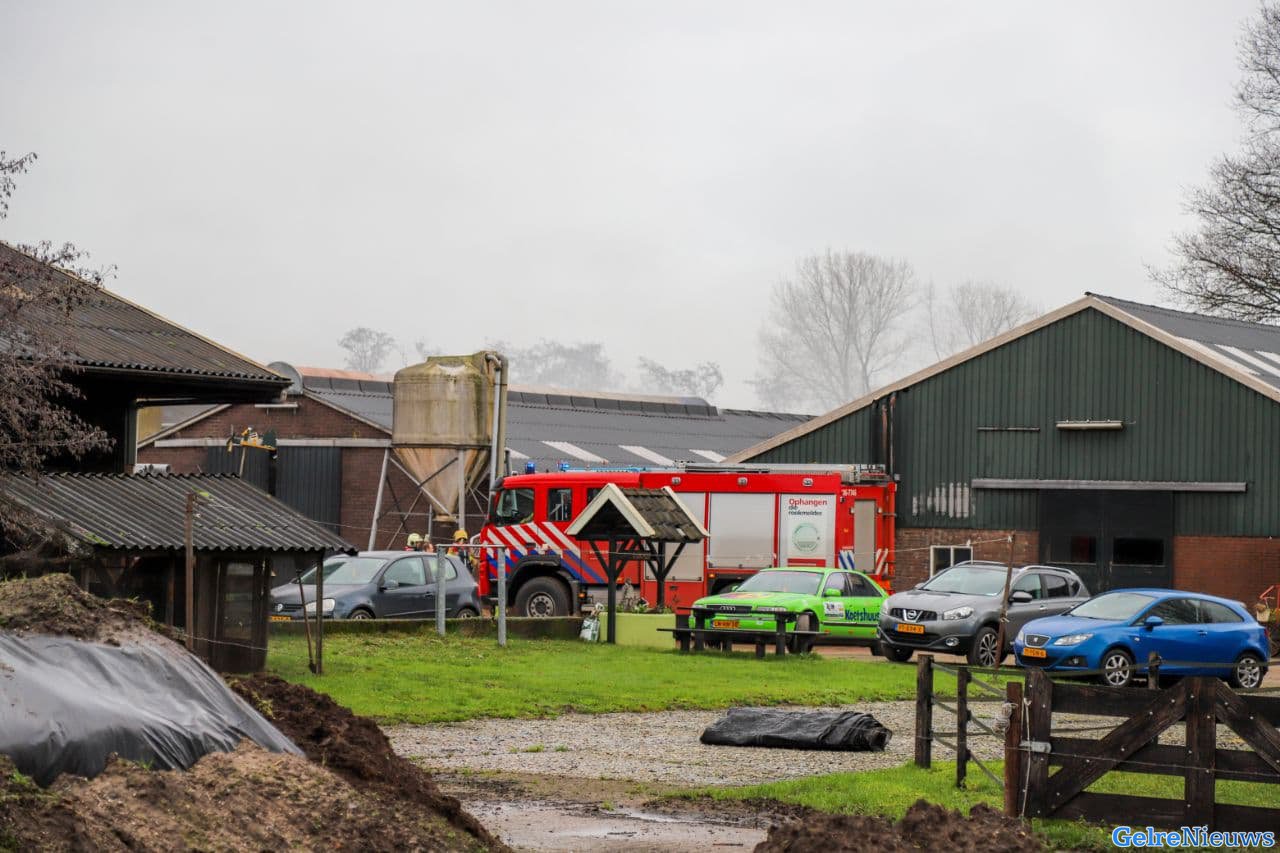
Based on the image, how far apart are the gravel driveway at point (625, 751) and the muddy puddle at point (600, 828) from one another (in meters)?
1.70

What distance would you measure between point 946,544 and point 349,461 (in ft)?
59.9

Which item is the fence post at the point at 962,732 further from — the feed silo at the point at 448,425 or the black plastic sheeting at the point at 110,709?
the feed silo at the point at 448,425

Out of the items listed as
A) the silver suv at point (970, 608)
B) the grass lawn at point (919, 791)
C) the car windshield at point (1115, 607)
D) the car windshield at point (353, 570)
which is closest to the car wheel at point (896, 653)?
the silver suv at point (970, 608)

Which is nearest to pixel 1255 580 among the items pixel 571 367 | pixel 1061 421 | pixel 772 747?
pixel 1061 421

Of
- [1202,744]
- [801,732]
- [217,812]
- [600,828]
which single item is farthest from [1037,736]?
[217,812]

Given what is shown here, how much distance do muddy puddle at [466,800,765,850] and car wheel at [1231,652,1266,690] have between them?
14.2 meters

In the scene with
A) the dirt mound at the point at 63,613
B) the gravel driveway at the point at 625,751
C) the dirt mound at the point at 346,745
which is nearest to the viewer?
the dirt mound at the point at 63,613

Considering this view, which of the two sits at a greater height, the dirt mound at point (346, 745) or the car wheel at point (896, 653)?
the dirt mound at point (346, 745)

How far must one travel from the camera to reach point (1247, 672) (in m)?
24.9

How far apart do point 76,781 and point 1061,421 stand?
30550mm

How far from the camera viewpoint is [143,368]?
22.4 m

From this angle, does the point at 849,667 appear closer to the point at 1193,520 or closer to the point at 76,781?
the point at 1193,520

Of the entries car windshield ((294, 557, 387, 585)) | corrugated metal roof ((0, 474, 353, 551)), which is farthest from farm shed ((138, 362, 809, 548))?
corrugated metal roof ((0, 474, 353, 551))

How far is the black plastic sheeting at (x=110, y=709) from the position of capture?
8820mm
